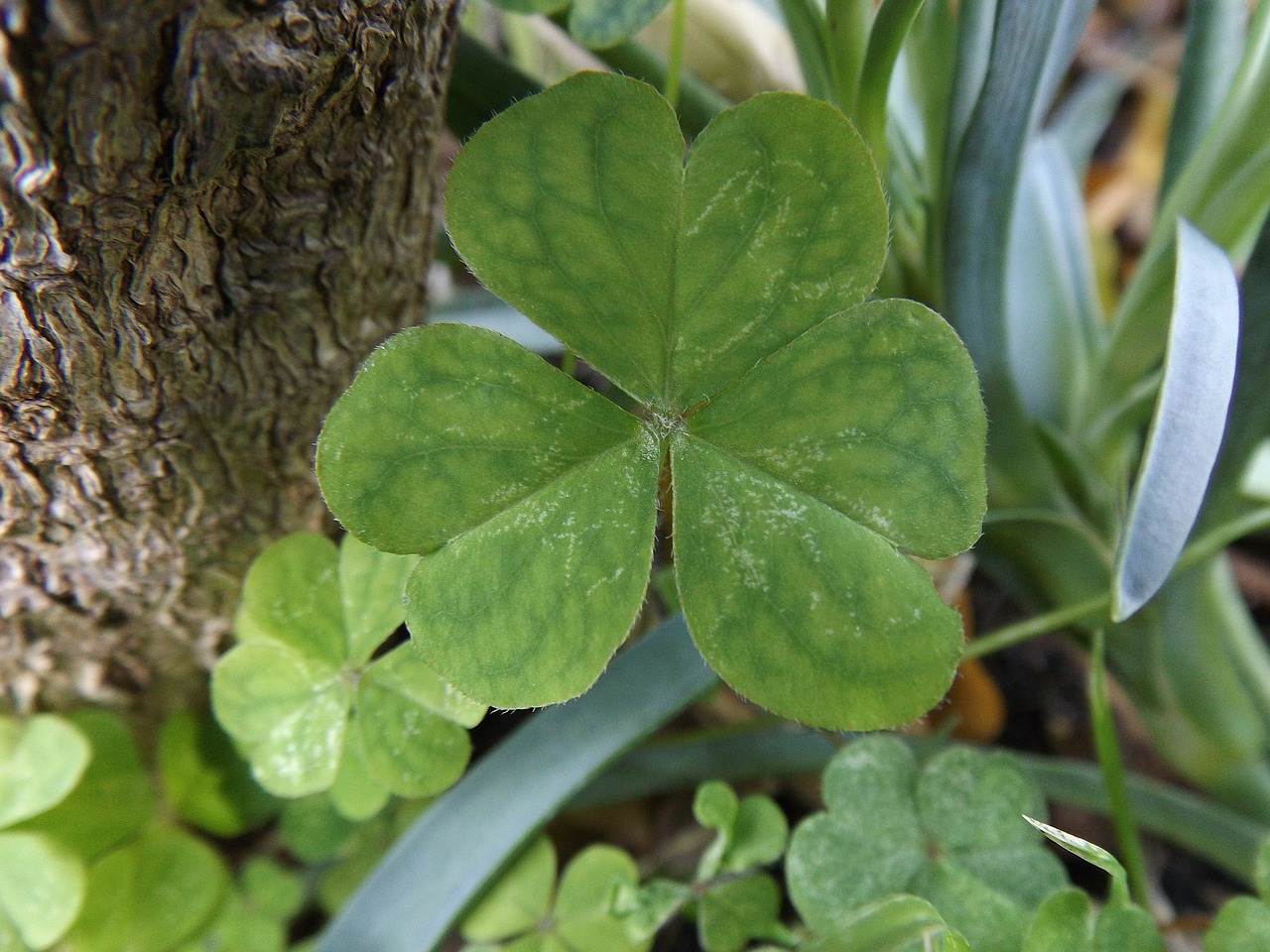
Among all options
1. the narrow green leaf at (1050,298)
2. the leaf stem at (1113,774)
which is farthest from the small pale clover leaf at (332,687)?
the narrow green leaf at (1050,298)

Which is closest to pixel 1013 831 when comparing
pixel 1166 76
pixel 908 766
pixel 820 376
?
pixel 908 766

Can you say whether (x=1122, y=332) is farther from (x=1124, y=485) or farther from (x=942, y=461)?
(x=942, y=461)

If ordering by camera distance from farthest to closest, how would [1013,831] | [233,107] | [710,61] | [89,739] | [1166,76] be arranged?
[1166,76], [710,61], [89,739], [1013,831], [233,107]

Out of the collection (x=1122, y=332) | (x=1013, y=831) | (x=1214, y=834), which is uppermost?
(x=1122, y=332)

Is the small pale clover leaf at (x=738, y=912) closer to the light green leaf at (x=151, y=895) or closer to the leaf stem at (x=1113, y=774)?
the leaf stem at (x=1113, y=774)

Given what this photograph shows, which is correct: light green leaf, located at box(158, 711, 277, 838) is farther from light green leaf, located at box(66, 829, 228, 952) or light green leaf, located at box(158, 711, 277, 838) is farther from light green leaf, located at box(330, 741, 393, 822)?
light green leaf, located at box(330, 741, 393, 822)

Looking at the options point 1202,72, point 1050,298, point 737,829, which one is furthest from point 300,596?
point 1202,72
